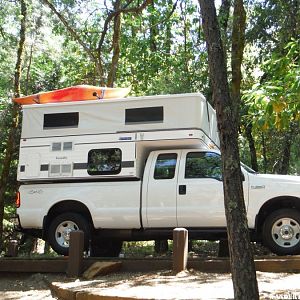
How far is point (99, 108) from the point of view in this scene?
30.3 feet

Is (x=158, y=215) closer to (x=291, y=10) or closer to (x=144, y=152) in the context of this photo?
(x=144, y=152)

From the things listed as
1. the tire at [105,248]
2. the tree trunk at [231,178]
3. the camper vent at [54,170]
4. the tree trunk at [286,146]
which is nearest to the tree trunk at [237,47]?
the tree trunk at [286,146]

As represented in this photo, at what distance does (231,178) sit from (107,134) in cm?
508

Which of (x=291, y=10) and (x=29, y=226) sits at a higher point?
(x=291, y=10)

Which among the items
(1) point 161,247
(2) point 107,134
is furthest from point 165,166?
(1) point 161,247

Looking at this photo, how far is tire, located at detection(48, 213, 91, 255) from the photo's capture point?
29.3ft

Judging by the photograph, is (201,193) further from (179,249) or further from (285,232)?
(285,232)

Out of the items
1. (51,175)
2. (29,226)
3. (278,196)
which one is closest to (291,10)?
(278,196)

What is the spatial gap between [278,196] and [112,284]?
314 cm

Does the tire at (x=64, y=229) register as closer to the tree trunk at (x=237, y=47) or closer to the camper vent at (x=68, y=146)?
the camper vent at (x=68, y=146)

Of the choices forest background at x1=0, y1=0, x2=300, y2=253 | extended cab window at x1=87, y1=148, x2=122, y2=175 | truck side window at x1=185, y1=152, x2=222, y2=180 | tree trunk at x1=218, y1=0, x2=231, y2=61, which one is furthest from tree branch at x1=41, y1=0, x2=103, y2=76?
truck side window at x1=185, y1=152, x2=222, y2=180

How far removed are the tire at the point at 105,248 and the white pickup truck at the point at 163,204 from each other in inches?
20.5

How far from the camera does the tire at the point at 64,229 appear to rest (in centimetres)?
894

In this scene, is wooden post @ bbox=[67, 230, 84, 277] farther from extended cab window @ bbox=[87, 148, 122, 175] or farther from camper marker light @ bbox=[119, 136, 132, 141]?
camper marker light @ bbox=[119, 136, 132, 141]
